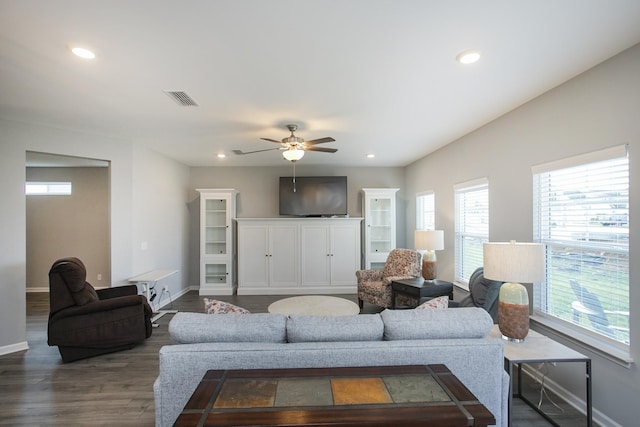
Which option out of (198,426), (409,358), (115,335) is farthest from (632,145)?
(115,335)

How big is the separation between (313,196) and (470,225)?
3090 millimetres

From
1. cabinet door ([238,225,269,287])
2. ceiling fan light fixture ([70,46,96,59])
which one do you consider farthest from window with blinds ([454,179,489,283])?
ceiling fan light fixture ([70,46,96,59])

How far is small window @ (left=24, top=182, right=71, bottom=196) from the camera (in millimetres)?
6094

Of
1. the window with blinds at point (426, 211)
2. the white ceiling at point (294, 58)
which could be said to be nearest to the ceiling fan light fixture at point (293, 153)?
the white ceiling at point (294, 58)

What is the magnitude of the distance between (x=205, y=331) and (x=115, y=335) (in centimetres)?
235

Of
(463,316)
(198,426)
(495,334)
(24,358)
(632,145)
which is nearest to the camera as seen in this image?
(198,426)

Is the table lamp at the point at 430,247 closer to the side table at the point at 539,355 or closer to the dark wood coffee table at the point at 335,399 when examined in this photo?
the side table at the point at 539,355

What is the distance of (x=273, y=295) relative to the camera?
5988mm

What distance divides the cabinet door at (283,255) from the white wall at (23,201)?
1946 millimetres

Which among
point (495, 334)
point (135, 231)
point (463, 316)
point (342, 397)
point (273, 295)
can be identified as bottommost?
point (273, 295)

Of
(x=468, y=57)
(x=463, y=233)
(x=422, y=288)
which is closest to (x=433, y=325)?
(x=468, y=57)

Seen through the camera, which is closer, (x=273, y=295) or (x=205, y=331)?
(x=205, y=331)

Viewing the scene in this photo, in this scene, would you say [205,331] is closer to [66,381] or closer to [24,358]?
[66,381]

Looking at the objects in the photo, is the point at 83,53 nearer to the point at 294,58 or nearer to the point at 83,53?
the point at 83,53
